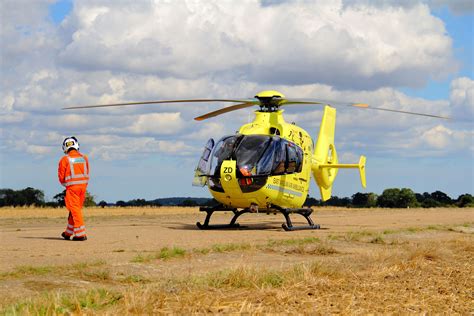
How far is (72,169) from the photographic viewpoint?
17844mm

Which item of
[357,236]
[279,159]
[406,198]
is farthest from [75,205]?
[406,198]

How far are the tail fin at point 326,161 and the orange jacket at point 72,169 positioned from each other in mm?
10986

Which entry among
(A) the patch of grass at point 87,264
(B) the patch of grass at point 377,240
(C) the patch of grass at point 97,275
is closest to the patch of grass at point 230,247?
(A) the patch of grass at point 87,264

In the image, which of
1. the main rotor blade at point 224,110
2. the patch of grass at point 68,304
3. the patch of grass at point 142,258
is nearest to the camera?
the patch of grass at point 68,304

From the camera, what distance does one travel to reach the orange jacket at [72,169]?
17.8 meters

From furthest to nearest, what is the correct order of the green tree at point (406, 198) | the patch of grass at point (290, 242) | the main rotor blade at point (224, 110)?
the green tree at point (406, 198) → the main rotor blade at point (224, 110) → the patch of grass at point (290, 242)

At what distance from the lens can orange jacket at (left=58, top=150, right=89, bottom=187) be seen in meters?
17.8

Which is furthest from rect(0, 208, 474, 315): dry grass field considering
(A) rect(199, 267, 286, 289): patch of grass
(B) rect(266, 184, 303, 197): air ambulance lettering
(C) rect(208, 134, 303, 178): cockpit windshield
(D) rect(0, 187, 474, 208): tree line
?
(D) rect(0, 187, 474, 208): tree line

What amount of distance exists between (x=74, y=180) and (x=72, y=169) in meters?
0.27

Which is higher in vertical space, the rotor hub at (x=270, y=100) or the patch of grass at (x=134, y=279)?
the rotor hub at (x=270, y=100)

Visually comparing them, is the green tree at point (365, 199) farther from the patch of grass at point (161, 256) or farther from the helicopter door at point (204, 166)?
the patch of grass at point (161, 256)

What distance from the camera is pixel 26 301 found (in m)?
8.22

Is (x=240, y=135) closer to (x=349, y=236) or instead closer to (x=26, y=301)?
(x=349, y=236)

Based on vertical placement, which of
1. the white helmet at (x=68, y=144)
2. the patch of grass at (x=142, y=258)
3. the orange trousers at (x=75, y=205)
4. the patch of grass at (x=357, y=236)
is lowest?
the patch of grass at (x=142, y=258)
